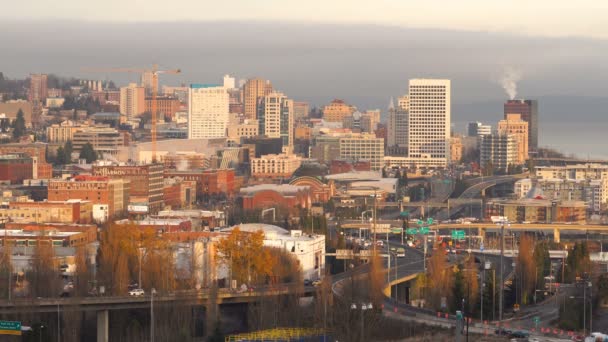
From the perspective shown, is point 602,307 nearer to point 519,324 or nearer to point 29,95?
point 519,324

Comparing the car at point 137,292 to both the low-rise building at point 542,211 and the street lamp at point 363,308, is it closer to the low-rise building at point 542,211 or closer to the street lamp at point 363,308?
the street lamp at point 363,308

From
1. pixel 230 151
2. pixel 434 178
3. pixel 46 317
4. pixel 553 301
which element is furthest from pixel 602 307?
pixel 230 151

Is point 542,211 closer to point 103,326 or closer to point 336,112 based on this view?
point 103,326

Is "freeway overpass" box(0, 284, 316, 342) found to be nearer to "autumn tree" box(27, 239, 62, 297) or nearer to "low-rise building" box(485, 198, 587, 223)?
"autumn tree" box(27, 239, 62, 297)

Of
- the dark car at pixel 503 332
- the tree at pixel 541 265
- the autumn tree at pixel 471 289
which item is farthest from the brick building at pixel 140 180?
the dark car at pixel 503 332

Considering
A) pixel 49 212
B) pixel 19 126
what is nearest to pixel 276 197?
pixel 49 212

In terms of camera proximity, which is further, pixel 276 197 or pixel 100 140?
pixel 100 140
